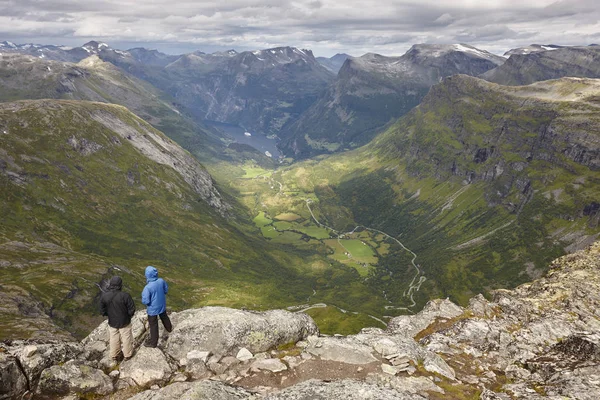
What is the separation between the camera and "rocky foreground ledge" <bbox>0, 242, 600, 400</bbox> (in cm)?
2434

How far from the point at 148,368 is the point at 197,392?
585cm

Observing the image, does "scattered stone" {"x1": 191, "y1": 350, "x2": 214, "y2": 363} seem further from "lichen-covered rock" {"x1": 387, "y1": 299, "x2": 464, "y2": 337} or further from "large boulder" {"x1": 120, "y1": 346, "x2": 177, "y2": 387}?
"lichen-covered rock" {"x1": 387, "y1": 299, "x2": 464, "y2": 337}

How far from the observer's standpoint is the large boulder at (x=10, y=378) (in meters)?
22.2

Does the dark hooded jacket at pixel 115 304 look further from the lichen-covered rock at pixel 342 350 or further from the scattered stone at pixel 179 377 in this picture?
the lichen-covered rock at pixel 342 350

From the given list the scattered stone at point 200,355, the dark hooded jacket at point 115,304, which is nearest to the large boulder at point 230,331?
the scattered stone at point 200,355

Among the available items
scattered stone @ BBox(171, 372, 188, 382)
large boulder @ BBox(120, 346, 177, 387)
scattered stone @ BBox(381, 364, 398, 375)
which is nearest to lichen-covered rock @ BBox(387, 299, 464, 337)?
scattered stone @ BBox(381, 364, 398, 375)

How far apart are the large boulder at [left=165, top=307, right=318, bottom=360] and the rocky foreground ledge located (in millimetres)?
90

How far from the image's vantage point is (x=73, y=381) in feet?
80.9

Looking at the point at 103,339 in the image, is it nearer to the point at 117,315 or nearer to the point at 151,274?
the point at 117,315

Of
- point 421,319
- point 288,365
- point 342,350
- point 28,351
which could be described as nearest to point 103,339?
point 28,351

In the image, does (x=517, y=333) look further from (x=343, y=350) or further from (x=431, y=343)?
(x=343, y=350)

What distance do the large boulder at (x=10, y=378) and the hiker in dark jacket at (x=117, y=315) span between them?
5519 millimetres

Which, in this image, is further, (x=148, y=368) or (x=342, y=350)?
(x=342, y=350)

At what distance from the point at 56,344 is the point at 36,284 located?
16743cm
